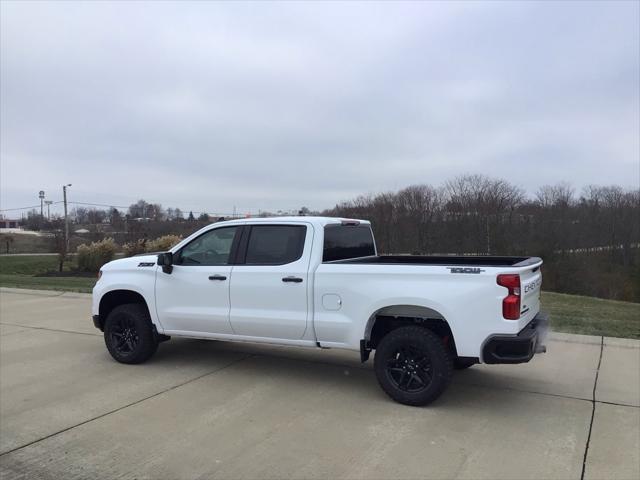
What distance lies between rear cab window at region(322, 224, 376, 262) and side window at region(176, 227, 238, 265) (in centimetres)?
117

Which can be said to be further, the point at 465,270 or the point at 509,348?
the point at 465,270

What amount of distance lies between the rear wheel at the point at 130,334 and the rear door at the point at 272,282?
4.39 ft

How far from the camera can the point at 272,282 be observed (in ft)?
18.5

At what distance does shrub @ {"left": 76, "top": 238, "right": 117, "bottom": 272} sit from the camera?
2519 cm

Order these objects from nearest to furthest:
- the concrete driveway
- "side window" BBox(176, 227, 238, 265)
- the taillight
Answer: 1. the concrete driveway
2. the taillight
3. "side window" BBox(176, 227, 238, 265)

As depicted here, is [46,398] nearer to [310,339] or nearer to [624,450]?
[310,339]

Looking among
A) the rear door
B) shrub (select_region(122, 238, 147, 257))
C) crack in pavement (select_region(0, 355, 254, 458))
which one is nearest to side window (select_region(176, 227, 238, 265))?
the rear door

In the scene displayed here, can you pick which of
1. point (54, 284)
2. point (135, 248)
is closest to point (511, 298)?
point (54, 284)

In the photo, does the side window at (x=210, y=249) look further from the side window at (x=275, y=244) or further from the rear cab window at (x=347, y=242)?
the rear cab window at (x=347, y=242)

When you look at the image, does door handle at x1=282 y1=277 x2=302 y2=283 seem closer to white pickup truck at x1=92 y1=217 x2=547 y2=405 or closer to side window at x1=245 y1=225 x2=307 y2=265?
white pickup truck at x1=92 y1=217 x2=547 y2=405

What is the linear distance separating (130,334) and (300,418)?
2.93m

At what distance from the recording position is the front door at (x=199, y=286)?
5.96 m

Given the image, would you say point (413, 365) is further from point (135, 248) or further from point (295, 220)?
point (135, 248)

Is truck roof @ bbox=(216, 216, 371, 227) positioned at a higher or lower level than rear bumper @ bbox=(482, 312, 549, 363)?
higher
